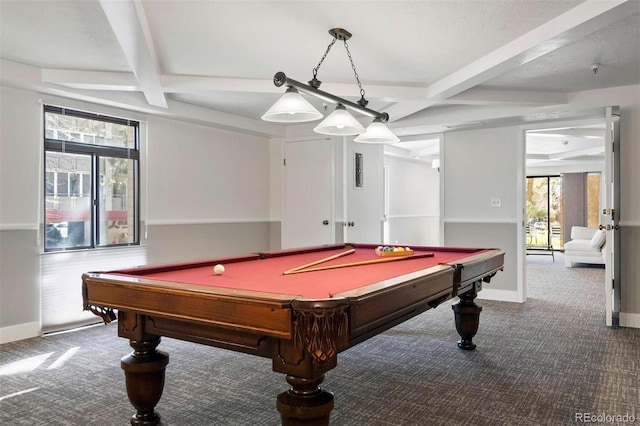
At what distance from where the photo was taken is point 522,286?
532cm

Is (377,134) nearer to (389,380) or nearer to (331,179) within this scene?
(389,380)

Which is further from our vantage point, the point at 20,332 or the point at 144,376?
the point at 20,332

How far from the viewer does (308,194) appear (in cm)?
634

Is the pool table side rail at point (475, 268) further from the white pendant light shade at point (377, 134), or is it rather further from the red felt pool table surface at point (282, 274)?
the white pendant light shade at point (377, 134)

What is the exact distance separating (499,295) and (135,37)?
4.78 metres

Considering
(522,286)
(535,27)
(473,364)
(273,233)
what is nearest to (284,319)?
(473,364)

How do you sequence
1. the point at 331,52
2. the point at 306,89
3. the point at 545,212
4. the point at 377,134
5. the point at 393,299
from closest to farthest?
1. the point at 393,299
2. the point at 306,89
3. the point at 377,134
4. the point at 331,52
5. the point at 545,212

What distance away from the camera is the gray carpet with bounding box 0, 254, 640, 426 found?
2387 mm

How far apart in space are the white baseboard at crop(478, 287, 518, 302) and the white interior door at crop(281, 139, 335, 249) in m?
2.06

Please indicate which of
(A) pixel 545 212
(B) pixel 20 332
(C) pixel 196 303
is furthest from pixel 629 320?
(A) pixel 545 212

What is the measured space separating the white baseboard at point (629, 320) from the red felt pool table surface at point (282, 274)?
7.76ft

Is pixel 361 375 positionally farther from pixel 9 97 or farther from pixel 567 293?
pixel 567 293

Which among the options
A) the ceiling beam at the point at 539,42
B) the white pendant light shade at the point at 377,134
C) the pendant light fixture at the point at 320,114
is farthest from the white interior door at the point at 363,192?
the white pendant light shade at the point at 377,134

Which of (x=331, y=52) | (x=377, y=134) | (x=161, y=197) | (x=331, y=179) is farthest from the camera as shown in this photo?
(x=331, y=179)
